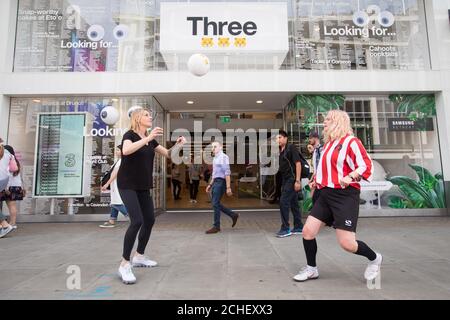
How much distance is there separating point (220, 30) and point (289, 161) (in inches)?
197

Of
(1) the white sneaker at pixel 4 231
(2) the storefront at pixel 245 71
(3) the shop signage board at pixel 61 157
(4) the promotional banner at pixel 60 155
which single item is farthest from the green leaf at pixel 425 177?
(1) the white sneaker at pixel 4 231

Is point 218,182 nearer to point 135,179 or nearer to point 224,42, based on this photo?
point 135,179

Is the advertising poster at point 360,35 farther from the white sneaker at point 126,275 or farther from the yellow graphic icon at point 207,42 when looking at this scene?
the white sneaker at point 126,275

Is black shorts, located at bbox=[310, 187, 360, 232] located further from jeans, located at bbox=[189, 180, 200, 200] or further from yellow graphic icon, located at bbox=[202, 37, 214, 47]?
jeans, located at bbox=[189, 180, 200, 200]

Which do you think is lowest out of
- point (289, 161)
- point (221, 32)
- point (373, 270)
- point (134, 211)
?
point (373, 270)

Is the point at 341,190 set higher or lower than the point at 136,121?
lower

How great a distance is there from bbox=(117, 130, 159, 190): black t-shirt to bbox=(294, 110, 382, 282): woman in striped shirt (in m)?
1.87

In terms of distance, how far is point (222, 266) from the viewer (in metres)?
3.92

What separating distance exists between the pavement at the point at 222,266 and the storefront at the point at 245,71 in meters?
2.70

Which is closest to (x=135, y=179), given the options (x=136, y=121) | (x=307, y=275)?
(x=136, y=121)

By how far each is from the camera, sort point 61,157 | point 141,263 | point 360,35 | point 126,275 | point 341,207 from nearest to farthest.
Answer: point 341,207 → point 126,275 → point 141,263 → point 61,157 → point 360,35

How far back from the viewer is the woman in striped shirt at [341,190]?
10.2 ft

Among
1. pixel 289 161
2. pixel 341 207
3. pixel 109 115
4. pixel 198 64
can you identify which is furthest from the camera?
pixel 109 115

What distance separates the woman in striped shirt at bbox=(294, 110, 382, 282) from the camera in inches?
123
